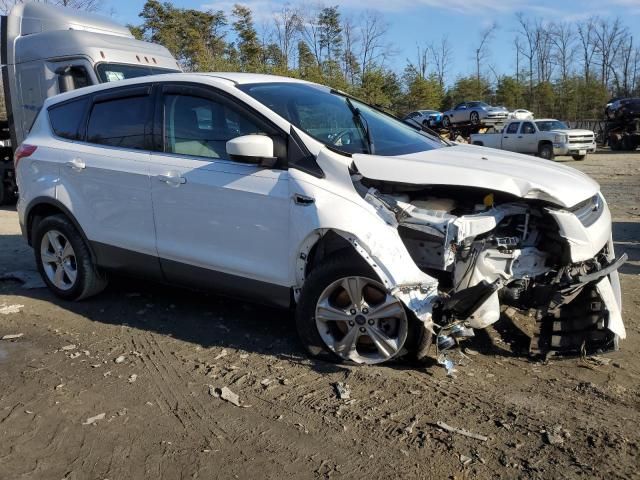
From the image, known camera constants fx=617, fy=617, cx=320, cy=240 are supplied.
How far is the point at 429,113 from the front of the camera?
39.6 metres

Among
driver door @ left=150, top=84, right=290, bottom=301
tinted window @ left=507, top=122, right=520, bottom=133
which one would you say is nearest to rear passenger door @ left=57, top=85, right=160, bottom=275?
driver door @ left=150, top=84, right=290, bottom=301

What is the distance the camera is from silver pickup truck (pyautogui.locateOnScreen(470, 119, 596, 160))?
81.6 feet

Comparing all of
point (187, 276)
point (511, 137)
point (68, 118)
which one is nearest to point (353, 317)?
point (187, 276)

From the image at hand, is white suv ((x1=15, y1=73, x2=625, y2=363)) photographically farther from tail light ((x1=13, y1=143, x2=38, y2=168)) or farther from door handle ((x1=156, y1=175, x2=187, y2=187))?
tail light ((x1=13, y1=143, x2=38, y2=168))

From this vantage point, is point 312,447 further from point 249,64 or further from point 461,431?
point 249,64

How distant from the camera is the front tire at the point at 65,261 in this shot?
5.36 m

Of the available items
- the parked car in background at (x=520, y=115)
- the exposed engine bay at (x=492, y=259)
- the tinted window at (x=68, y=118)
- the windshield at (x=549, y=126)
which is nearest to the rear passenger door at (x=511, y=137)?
the windshield at (x=549, y=126)

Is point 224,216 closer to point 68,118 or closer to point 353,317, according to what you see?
point 353,317

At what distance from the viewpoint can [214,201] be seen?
432 centimetres

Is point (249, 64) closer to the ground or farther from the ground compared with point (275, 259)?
farther from the ground

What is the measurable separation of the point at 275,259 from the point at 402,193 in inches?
37.5

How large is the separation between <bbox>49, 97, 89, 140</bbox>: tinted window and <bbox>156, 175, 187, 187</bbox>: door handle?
4.15ft

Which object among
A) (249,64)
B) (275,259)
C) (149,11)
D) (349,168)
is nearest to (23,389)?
(275,259)

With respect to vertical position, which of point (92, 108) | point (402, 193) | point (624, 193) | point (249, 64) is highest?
point (249, 64)
